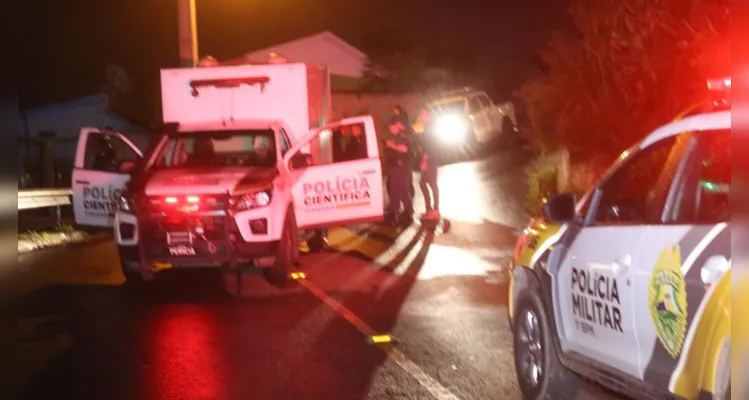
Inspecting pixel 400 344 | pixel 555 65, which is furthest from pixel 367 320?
pixel 555 65

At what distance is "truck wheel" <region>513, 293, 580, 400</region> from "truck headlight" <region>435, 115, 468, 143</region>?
18929 millimetres

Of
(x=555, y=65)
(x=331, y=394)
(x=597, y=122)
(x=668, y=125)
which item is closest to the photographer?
(x=668, y=125)

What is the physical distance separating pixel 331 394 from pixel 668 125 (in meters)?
3.06

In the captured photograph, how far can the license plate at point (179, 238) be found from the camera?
33.7 ft

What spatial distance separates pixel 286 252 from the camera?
1095 centimetres

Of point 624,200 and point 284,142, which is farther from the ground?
point 284,142

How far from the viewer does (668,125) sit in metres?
4.97

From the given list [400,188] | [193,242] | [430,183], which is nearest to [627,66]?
[430,183]

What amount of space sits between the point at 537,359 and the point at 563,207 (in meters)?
1.13

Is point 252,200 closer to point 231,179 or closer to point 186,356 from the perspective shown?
point 231,179

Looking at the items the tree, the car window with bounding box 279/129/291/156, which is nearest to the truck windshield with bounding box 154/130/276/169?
the car window with bounding box 279/129/291/156

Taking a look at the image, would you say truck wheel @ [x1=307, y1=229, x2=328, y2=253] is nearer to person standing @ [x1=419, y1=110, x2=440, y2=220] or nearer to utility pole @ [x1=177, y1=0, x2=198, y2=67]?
person standing @ [x1=419, y1=110, x2=440, y2=220]

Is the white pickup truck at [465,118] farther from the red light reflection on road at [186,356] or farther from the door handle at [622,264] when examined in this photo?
the door handle at [622,264]

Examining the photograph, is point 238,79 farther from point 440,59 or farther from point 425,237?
point 440,59
